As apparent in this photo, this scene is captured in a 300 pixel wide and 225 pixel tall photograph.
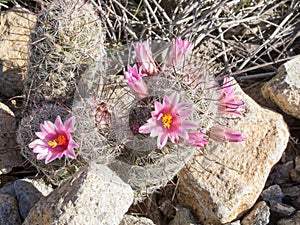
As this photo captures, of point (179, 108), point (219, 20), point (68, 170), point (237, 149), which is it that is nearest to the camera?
point (179, 108)

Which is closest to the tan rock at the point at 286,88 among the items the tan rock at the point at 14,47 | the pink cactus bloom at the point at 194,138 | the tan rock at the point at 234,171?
the tan rock at the point at 234,171

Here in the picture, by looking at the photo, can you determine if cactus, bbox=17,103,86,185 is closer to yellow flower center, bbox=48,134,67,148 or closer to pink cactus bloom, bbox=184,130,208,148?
yellow flower center, bbox=48,134,67,148

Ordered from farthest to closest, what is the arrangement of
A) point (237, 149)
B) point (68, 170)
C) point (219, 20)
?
1. point (219, 20)
2. point (237, 149)
3. point (68, 170)

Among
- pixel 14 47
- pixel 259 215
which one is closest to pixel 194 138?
pixel 259 215

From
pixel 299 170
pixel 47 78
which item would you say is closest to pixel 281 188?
pixel 299 170

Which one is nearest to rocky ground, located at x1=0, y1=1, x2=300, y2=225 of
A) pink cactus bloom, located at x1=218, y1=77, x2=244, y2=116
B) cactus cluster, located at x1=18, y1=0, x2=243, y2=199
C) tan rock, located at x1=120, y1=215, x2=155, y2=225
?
tan rock, located at x1=120, y1=215, x2=155, y2=225

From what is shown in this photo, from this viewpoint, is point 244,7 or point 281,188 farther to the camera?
point 244,7

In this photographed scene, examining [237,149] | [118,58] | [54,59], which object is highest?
[54,59]

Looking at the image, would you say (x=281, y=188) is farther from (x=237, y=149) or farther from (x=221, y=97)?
(x=221, y=97)
